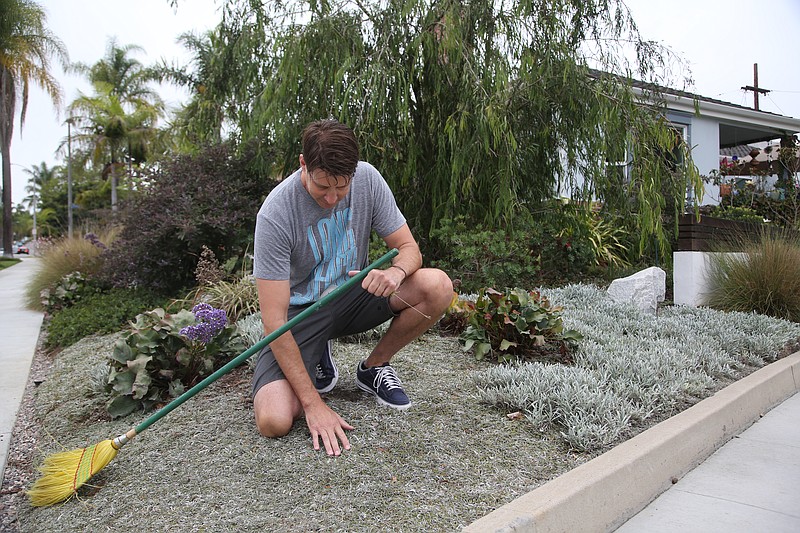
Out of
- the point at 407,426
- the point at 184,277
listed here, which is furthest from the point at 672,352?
the point at 184,277

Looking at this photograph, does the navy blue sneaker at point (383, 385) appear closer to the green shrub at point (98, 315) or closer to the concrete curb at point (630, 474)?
the concrete curb at point (630, 474)

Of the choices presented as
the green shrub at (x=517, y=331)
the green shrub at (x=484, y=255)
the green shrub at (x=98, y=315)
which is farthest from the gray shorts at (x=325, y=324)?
the green shrub at (x=98, y=315)

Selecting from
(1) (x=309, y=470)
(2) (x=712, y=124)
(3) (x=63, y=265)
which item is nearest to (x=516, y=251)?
(1) (x=309, y=470)

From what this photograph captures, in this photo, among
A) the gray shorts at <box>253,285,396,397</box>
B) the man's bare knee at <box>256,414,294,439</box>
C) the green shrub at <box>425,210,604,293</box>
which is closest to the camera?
the man's bare knee at <box>256,414,294,439</box>

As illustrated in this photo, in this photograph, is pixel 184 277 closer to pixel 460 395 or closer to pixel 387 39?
pixel 387 39

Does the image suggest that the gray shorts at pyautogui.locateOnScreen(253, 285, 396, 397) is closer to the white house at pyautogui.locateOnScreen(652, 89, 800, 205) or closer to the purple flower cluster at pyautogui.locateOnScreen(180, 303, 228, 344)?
the purple flower cluster at pyautogui.locateOnScreen(180, 303, 228, 344)

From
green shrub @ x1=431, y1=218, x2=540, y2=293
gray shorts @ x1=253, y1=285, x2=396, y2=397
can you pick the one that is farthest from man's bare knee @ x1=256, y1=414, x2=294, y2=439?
green shrub @ x1=431, y1=218, x2=540, y2=293

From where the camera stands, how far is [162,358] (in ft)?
10.4

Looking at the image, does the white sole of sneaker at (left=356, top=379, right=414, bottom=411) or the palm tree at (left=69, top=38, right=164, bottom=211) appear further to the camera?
the palm tree at (left=69, top=38, right=164, bottom=211)

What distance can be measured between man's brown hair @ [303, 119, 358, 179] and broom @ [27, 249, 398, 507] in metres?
0.39

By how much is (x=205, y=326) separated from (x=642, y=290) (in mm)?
3614

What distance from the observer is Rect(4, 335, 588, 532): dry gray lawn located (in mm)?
1994

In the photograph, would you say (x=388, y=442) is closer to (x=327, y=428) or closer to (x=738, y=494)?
(x=327, y=428)

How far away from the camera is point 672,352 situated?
145 inches
